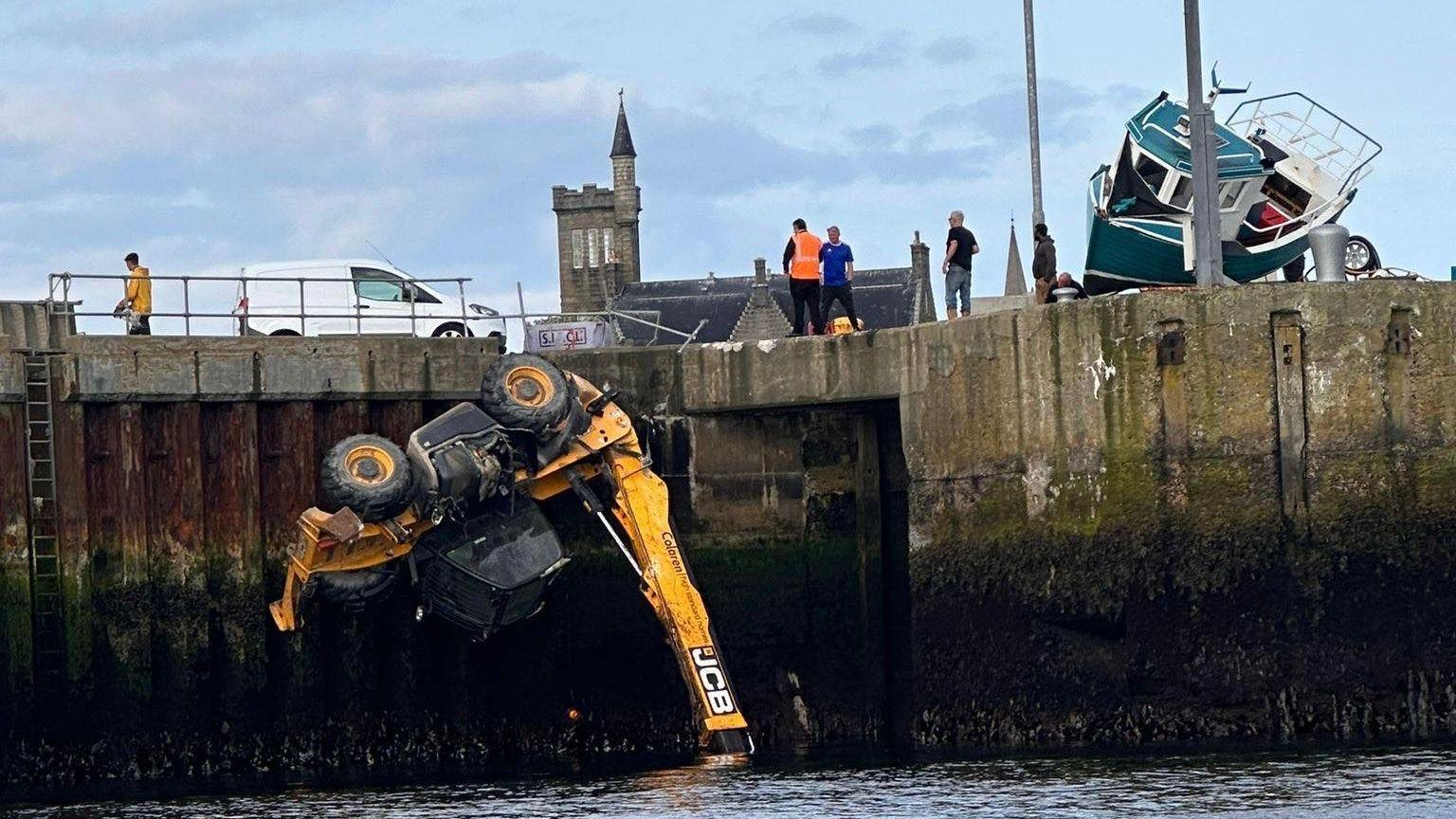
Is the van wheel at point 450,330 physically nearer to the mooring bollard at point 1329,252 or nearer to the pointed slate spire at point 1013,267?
the mooring bollard at point 1329,252

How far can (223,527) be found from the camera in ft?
111

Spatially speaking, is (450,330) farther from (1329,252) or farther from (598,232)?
(598,232)

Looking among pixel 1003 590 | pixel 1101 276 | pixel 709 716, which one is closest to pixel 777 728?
pixel 709 716

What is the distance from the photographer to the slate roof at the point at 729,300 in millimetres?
96062

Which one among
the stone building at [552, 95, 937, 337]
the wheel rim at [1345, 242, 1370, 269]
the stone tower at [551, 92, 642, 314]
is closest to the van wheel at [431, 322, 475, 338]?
the wheel rim at [1345, 242, 1370, 269]

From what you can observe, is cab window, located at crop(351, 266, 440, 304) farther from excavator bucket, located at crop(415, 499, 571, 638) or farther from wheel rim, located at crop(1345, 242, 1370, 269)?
wheel rim, located at crop(1345, 242, 1370, 269)

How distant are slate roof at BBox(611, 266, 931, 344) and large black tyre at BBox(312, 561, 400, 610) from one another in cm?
6099

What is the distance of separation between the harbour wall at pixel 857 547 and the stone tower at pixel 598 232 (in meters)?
88.4

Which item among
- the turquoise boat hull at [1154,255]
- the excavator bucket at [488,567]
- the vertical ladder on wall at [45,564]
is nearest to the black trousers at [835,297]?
the turquoise boat hull at [1154,255]

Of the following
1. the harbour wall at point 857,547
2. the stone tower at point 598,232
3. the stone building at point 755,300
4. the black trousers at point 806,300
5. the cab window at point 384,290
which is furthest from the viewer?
the stone tower at point 598,232

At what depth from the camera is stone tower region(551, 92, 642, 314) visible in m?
125

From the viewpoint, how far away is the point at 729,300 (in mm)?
97125

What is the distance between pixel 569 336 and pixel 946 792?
38.2ft

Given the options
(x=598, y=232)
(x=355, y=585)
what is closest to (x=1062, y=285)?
(x=355, y=585)
